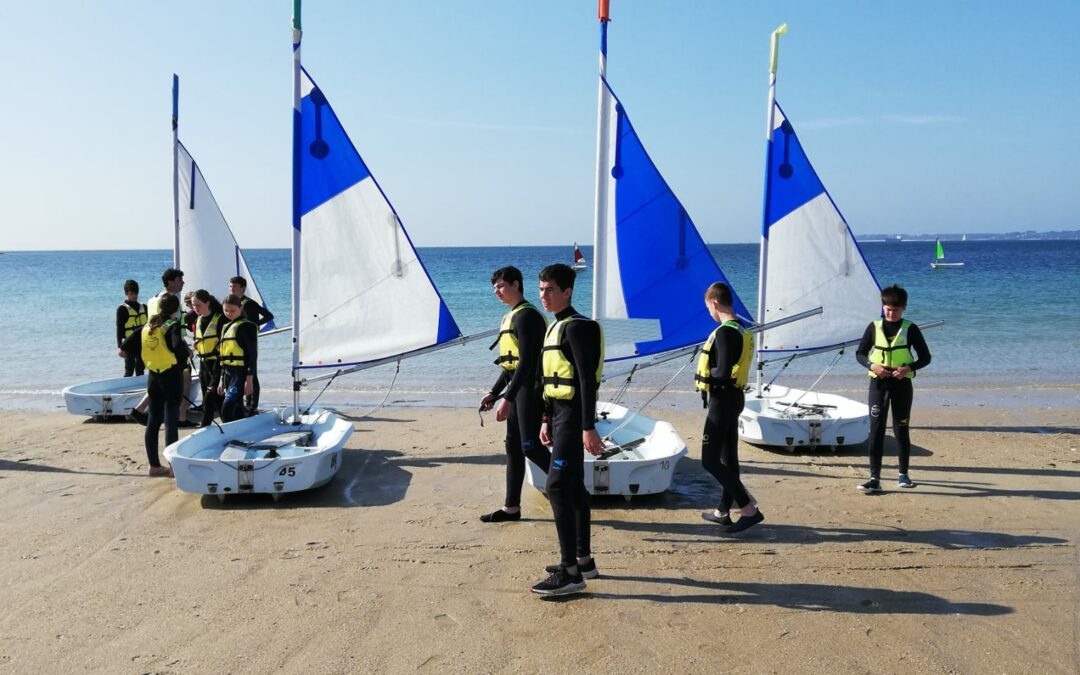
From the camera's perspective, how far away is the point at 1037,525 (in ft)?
16.3

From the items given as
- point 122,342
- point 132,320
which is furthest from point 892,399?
point 122,342

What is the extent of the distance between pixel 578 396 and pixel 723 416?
4.48ft

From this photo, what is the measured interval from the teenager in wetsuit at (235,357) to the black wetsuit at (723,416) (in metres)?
4.00

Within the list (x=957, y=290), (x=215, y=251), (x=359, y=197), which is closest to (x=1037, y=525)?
(x=359, y=197)

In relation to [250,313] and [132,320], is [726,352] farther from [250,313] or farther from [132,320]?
[132,320]

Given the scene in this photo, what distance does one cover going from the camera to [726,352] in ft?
15.1

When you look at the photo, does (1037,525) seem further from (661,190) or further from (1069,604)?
(661,190)

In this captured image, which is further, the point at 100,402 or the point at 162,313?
the point at 100,402

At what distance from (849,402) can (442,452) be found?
4.16 meters

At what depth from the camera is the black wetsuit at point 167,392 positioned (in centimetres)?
604

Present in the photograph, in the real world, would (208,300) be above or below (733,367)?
above

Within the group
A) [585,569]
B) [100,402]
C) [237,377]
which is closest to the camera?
[585,569]

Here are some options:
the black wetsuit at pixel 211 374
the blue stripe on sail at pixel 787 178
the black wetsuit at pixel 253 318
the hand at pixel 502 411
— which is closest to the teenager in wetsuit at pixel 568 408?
the hand at pixel 502 411

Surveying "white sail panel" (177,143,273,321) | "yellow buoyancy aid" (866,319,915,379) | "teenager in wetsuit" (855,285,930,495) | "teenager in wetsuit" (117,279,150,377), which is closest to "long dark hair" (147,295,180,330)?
"teenager in wetsuit" (117,279,150,377)
